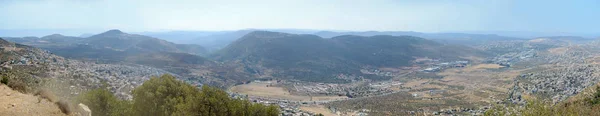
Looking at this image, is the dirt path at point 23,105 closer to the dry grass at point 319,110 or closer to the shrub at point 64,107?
the shrub at point 64,107

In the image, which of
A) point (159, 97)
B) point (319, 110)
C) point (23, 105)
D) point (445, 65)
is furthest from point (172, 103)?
point (445, 65)

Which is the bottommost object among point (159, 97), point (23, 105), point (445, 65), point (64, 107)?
point (445, 65)

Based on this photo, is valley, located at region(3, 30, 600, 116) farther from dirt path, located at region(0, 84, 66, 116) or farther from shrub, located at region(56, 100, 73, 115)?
shrub, located at region(56, 100, 73, 115)

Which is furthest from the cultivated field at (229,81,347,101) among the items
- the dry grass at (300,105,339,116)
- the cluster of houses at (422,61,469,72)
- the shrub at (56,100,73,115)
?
the cluster of houses at (422,61,469,72)

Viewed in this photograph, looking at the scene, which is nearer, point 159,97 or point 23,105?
point 23,105

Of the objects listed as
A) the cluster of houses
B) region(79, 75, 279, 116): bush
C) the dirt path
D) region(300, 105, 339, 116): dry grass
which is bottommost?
the cluster of houses

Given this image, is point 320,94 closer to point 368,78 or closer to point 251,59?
point 368,78

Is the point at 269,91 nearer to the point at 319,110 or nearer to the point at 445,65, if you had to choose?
the point at 319,110

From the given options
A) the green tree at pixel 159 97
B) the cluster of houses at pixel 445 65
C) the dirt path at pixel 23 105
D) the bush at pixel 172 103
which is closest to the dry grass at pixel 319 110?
the bush at pixel 172 103

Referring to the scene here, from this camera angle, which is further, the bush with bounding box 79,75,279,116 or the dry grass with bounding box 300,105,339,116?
the dry grass with bounding box 300,105,339,116
